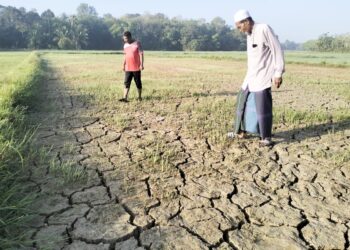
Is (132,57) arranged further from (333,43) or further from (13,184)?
(333,43)

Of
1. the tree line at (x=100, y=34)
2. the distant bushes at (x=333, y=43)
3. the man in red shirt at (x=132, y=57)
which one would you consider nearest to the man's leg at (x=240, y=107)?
the man in red shirt at (x=132, y=57)

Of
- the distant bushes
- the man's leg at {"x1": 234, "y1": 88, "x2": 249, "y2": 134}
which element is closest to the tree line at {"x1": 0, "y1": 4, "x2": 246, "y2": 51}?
the distant bushes

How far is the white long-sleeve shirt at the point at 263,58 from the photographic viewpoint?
4309 mm

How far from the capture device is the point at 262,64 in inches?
175

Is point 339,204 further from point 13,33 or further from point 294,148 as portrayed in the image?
point 13,33

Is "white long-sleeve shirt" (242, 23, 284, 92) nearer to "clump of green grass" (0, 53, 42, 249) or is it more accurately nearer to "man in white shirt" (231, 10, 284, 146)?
"man in white shirt" (231, 10, 284, 146)

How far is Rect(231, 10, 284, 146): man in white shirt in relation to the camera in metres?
4.32

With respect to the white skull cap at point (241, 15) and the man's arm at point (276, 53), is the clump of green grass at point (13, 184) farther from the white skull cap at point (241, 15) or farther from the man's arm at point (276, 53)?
the man's arm at point (276, 53)

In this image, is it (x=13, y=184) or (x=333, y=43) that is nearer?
(x=13, y=184)

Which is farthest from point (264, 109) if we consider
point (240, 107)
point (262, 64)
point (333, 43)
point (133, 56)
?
point (333, 43)

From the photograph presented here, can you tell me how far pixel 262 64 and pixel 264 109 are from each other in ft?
1.76

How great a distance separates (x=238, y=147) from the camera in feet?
15.6

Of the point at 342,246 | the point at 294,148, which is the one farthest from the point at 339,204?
the point at 294,148

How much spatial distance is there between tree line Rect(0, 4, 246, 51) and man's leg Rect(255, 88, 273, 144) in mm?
67906
